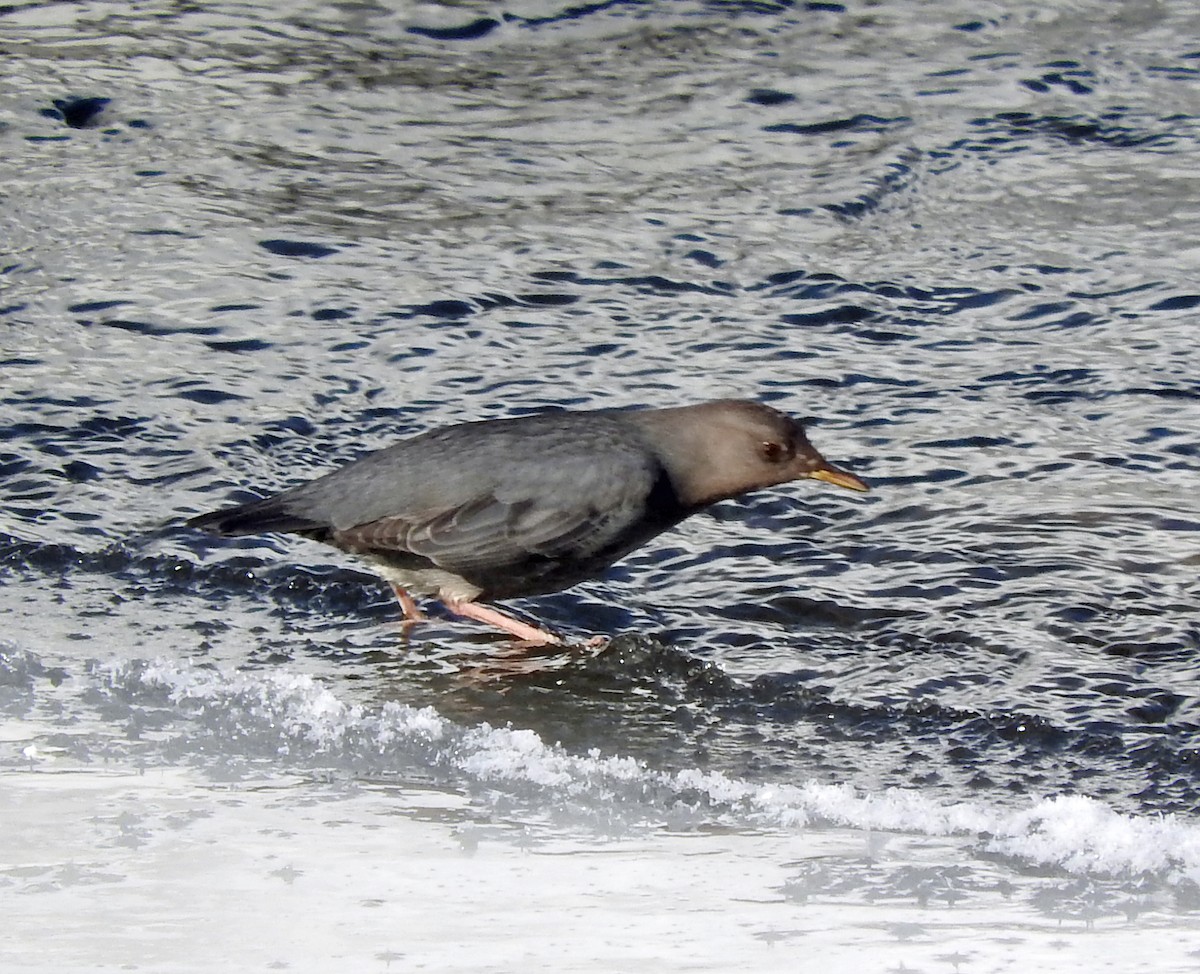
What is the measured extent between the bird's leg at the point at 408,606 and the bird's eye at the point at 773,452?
1068 millimetres

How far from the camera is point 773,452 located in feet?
17.6

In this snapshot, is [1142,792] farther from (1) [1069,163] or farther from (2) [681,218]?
(1) [1069,163]

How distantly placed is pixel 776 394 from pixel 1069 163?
2796 millimetres

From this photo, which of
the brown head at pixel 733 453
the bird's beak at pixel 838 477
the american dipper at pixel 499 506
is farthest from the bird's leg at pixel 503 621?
the bird's beak at pixel 838 477

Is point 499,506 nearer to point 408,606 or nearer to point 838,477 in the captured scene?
point 408,606

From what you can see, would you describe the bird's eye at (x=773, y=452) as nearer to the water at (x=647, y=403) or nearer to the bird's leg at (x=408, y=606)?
the water at (x=647, y=403)

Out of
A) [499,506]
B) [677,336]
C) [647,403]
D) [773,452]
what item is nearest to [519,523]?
[499,506]

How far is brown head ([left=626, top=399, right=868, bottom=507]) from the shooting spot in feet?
17.5

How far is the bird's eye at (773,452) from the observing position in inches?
211

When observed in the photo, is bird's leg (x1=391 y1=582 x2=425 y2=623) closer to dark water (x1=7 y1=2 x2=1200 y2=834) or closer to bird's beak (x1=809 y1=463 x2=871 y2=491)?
dark water (x1=7 y1=2 x2=1200 y2=834)

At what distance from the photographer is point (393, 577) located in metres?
5.27

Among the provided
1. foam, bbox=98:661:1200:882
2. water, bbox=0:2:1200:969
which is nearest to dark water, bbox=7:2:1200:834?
water, bbox=0:2:1200:969

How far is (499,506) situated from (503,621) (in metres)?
0.33

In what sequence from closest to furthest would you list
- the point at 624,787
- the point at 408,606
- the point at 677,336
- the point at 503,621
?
the point at 624,787 < the point at 503,621 < the point at 408,606 < the point at 677,336
